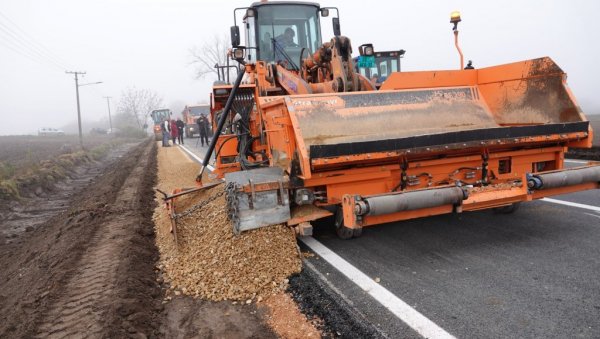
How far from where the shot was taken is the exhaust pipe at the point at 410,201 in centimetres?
367

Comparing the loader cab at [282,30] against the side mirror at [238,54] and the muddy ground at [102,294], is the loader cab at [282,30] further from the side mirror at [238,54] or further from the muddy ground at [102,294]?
the muddy ground at [102,294]

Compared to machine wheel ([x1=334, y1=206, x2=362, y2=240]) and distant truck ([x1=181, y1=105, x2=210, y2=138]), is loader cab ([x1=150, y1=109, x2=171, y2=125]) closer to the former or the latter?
distant truck ([x1=181, y1=105, x2=210, y2=138])

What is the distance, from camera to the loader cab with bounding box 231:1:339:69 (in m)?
7.30

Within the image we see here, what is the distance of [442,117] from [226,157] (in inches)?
149

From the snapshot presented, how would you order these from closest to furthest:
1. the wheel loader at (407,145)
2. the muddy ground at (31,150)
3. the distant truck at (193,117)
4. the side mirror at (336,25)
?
the wheel loader at (407,145) < the side mirror at (336,25) < the muddy ground at (31,150) < the distant truck at (193,117)

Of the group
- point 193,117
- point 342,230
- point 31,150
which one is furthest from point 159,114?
point 342,230

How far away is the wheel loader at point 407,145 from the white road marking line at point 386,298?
42 cm

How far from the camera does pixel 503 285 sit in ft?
11.4

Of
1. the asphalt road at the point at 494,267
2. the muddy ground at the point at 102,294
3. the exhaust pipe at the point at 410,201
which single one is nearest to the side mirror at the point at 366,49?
the asphalt road at the point at 494,267

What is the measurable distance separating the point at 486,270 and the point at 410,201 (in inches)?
37.0

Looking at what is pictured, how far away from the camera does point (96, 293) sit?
3.78 metres

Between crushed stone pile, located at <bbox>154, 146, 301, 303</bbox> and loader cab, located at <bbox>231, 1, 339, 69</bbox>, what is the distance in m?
3.44

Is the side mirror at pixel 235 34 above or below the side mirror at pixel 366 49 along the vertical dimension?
above

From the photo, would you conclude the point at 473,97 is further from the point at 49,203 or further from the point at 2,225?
the point at 49,203
